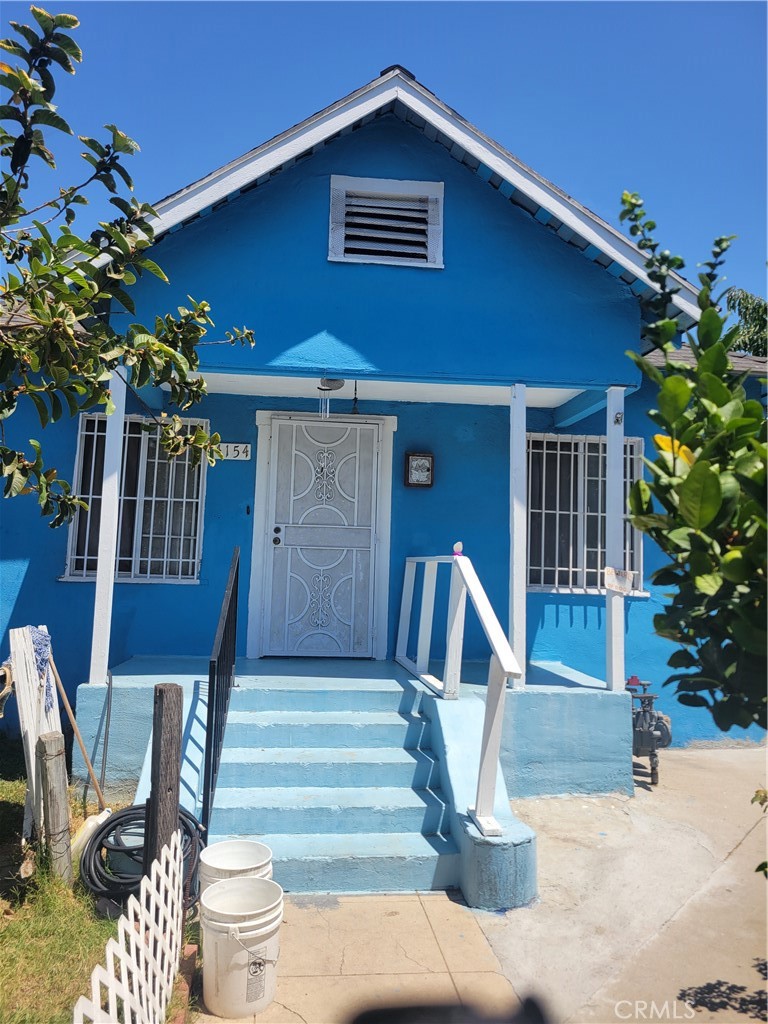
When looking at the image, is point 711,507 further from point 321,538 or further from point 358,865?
point 321,538

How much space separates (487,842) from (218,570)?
3.81 meters

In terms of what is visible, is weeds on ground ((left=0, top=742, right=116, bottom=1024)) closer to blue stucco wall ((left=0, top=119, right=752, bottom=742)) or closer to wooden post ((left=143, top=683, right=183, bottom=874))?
wooden post ((left=143, top=683, right=183, bottom=874))

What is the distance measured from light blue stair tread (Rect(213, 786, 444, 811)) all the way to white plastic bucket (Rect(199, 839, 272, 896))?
2.92 ft

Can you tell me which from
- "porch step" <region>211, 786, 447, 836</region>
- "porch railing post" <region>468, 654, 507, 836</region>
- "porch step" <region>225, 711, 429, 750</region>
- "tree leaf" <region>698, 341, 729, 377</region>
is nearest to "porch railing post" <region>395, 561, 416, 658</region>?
"porch step" <region>225, 711, 429, 750</region>

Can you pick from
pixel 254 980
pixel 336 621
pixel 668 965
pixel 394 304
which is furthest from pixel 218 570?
pixel 668 965

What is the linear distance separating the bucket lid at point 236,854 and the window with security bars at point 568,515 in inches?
175

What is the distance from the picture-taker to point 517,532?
596cm

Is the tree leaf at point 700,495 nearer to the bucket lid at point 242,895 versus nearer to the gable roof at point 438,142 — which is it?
the bucket lid at point 242,895

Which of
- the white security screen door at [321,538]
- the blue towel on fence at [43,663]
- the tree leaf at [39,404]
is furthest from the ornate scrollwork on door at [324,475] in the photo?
the tree leaf at [39,404]

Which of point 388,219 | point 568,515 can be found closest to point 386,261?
point 388,219

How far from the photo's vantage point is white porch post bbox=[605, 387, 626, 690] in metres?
5.93

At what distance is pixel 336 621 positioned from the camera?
23.6ft

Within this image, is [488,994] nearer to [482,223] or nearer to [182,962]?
[182,962]

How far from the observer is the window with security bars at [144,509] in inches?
273
